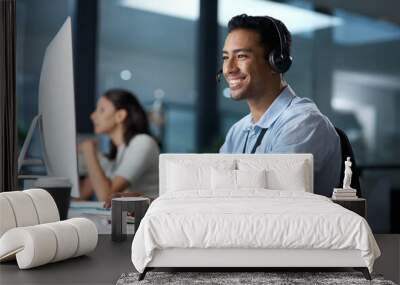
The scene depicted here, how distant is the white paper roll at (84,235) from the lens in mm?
5016

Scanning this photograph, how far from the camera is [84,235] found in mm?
5059

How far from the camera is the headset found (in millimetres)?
6569

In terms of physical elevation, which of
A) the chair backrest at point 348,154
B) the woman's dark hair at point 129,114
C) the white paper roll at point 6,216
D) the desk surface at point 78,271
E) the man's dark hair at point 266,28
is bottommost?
the desk surface at point 78,271

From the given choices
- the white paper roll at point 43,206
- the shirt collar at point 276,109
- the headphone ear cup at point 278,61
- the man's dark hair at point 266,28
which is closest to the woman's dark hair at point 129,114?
the shirt collar at point 276,109

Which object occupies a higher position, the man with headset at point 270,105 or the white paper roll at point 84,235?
the man with headset at point 270,105

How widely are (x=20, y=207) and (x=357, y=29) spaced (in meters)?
4.07

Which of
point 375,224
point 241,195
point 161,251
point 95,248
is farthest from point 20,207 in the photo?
point 375,224

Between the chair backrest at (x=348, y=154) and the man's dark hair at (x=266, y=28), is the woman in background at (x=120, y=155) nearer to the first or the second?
the man's dark hair at (x=266, y=28)

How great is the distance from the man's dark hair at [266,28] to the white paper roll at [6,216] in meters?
2.98

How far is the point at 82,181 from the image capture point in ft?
23.0

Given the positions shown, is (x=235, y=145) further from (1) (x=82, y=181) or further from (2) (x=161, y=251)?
(2) (x=161, y=251)

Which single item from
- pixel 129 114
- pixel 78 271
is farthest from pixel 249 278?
pixel 129 114

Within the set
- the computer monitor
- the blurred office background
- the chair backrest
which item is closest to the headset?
the blurred office background

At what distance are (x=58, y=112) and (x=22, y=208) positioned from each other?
7.22ft
